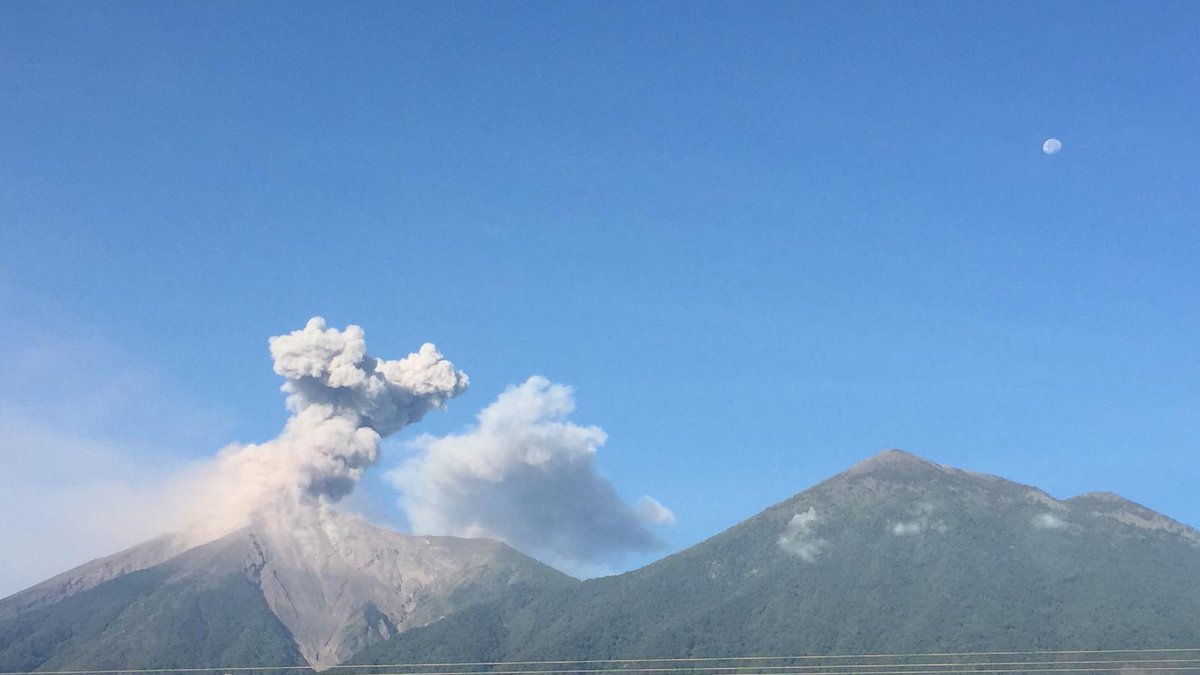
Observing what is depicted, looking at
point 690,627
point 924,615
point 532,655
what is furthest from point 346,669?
point 924,615

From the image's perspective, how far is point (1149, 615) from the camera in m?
184

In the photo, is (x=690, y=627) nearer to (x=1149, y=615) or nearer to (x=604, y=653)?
(x=604, y=653)

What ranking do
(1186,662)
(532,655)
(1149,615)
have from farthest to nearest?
(532,655) < (1149,615) < (1186,662)

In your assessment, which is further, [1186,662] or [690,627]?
[690,627]

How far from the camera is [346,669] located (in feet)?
626

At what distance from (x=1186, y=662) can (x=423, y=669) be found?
103m

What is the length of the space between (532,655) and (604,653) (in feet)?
37.6

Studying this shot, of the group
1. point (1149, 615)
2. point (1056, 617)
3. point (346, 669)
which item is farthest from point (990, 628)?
point (346, 669)

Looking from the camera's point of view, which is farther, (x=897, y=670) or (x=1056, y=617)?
(x=1056, y=617)

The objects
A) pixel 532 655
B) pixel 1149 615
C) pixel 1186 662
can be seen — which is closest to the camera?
pixel 1186 662

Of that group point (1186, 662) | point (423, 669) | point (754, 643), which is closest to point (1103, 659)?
point (1186, 662)

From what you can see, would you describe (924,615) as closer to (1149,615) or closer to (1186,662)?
(1149,615)

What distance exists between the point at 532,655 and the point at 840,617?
48.0 meters

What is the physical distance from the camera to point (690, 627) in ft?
655
